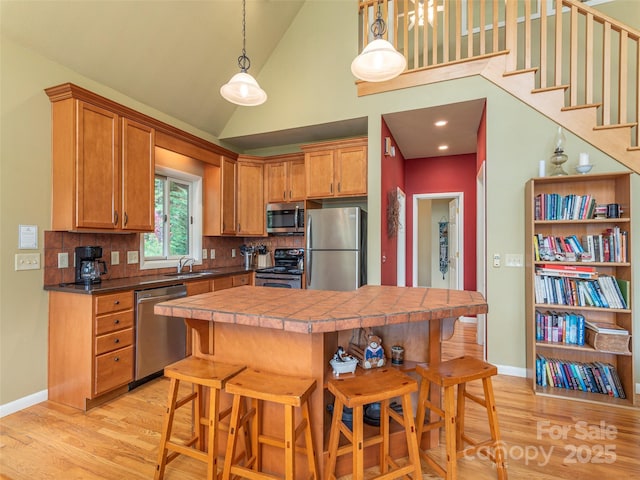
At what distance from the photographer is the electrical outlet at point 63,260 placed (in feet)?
8.40

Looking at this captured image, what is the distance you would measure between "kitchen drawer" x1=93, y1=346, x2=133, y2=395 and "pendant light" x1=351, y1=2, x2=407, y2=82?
278cm

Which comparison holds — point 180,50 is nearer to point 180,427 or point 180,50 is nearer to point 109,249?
point 109,249

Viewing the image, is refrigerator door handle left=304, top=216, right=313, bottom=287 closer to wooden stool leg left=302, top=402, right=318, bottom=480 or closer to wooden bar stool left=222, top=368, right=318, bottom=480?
wooden bar stool left=222, top=368, right=318, bottom=480

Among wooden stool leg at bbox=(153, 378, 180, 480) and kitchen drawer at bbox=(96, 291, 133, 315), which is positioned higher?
kitchen drawer at bbox=(96, 291, 133, 315)

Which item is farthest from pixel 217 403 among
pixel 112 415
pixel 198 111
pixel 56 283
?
pixel 198 111

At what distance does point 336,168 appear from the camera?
3848 millimetres

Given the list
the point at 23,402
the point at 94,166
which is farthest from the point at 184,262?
the point at 23,402

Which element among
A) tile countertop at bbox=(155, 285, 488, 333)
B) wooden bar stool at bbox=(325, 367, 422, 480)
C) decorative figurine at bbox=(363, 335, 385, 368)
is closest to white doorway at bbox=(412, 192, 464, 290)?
tile countertop at bbox=(155, 285, 488, 333)

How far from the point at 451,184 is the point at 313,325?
183 inches

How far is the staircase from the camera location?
105 inches

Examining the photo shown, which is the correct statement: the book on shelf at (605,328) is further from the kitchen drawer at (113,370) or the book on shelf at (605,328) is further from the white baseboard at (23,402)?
the white baseboard at (23,402)

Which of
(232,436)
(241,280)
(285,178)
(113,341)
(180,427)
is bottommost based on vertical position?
(180,427)

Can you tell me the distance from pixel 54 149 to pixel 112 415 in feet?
7.01

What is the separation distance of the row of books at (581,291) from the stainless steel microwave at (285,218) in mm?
2718
